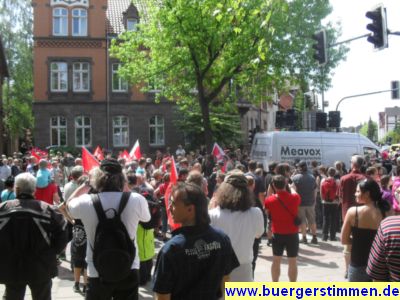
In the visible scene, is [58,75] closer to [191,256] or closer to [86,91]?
[86,91]

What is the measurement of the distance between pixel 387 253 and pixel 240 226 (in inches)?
69.3

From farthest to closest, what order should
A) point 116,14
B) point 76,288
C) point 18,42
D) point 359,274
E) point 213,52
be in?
point 18,42 < point 116,14 < point 213,52 < point 76,288 < point 359,274

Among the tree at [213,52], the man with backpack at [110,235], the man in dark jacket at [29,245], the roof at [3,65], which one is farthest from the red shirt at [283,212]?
the roof at [3,65]

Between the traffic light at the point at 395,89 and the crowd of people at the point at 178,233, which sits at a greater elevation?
the traffic light at the point at 395,89

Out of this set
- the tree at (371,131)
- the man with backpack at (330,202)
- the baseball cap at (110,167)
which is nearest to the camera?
the baseball cap at (110,167)

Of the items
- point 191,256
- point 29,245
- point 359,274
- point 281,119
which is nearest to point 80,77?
point 281,119

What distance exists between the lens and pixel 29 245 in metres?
4.93

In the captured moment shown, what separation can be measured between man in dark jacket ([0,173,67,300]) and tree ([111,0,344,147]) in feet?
54.6

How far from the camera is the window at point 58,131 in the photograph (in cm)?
3553

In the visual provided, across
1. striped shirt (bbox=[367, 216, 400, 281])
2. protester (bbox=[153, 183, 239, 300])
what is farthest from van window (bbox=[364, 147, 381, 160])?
protester (bbox=[153, 183, 239, 300])

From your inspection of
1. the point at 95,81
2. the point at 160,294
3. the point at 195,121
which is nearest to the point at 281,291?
the point at 160,294

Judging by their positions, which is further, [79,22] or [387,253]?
[79,22]

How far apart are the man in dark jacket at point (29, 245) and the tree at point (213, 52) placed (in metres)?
16.6

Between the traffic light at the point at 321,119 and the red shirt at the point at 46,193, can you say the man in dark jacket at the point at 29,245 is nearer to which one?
the red shirt at the point at 46,193
